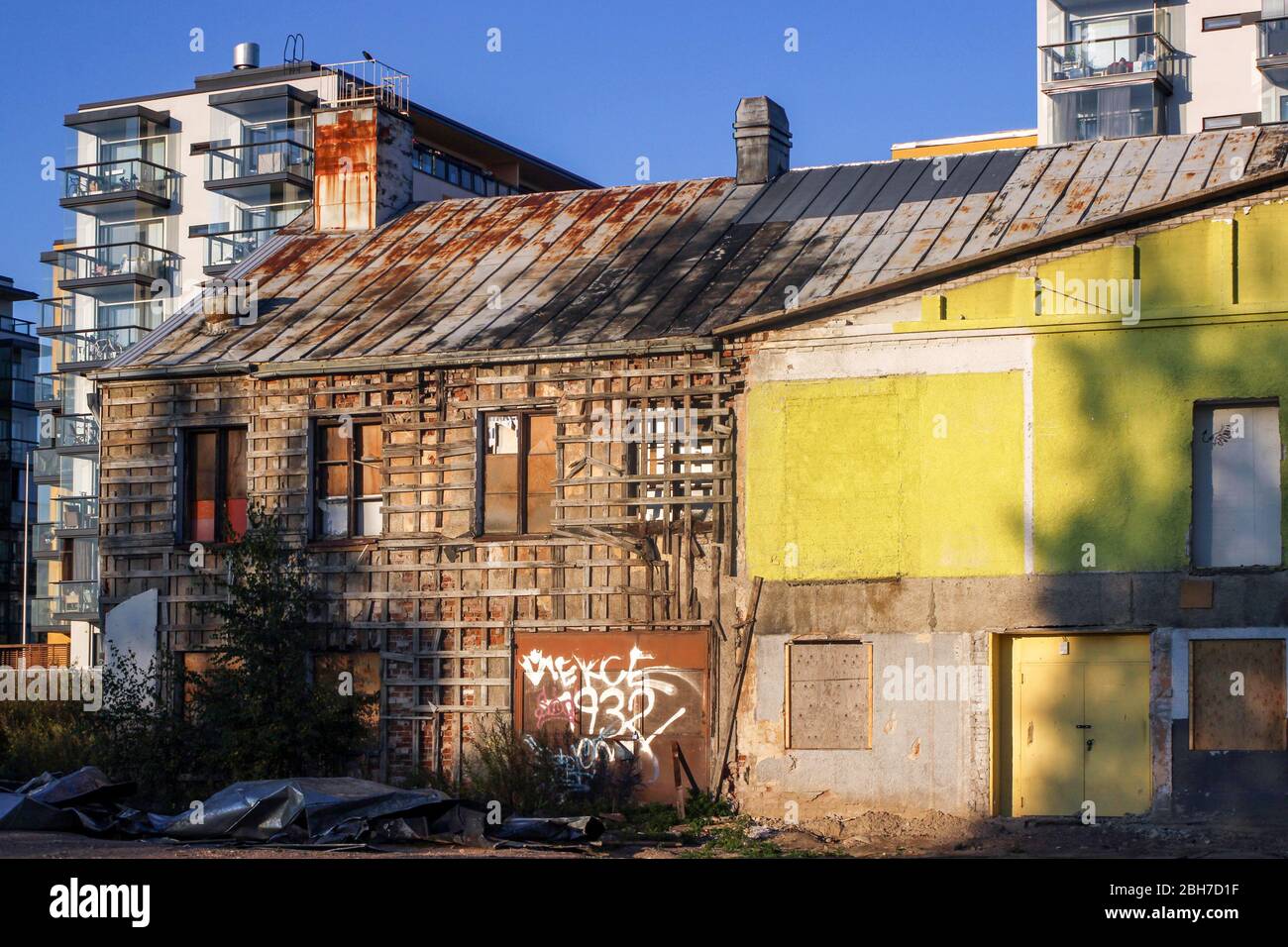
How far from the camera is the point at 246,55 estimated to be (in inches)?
2520

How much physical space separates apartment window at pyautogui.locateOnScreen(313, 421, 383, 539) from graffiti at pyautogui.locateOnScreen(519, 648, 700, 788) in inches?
131

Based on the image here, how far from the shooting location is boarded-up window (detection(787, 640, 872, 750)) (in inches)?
792

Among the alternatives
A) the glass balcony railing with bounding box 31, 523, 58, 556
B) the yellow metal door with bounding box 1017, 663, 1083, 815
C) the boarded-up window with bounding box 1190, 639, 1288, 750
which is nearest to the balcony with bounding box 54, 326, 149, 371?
the glass balcony railing with bounding box 31, 523, 58, 556

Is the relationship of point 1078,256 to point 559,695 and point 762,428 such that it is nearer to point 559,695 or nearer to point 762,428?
point 762,428

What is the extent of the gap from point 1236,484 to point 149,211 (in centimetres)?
5293

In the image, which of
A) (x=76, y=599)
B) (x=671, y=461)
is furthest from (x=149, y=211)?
(x=671, y=461)

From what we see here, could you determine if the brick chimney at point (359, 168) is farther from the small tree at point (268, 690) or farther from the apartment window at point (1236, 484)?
the apartment window at point (1236, 484)

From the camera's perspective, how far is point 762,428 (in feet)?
68.8

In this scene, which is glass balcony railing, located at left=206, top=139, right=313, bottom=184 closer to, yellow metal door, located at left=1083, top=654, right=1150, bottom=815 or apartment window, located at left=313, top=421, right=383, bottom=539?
apartment window, located at left=313, top=421, right=383, bottom=539

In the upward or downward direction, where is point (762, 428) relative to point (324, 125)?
downward

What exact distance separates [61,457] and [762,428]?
48.1 meters

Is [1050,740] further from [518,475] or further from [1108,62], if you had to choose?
[1108,62]

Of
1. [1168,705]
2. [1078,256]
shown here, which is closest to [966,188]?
[1078,256]
